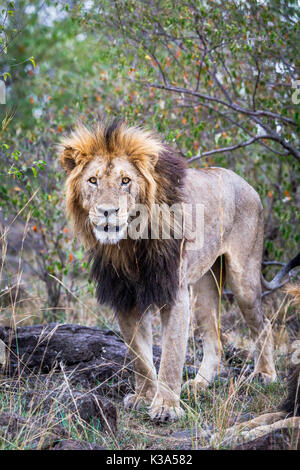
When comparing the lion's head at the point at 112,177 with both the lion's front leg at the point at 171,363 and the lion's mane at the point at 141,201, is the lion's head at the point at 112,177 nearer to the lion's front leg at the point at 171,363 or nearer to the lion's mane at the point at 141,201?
the lion's mane at the point at 141,201

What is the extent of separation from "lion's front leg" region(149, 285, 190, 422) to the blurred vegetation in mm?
1495

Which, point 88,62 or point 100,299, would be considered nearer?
point 100,299

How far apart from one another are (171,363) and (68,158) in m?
1.34

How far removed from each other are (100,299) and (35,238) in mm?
2639

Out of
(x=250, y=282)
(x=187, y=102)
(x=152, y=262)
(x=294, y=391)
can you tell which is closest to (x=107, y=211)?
(x=152, y=262)

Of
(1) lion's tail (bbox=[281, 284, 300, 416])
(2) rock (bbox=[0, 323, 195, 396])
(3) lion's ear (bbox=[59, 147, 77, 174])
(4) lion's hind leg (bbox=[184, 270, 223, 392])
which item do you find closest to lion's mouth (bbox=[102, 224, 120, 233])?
(3) lion's ear (bbox=[59, 147, 77, 174])

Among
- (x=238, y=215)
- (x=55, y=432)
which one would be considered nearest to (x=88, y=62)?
(x=238, y=215)

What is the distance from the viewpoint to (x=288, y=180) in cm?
708

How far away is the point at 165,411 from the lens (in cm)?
367

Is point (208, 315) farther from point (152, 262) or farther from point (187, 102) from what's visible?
point (187, 102)

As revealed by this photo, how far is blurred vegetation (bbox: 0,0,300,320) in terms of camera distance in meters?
5.51

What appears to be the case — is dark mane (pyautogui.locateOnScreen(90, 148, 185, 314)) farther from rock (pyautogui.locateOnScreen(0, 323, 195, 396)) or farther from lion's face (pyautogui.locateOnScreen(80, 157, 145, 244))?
rock (pyautogui.locateOnScreen(0, 323, 195, 396))

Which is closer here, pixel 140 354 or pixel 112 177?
pixel 112 177
